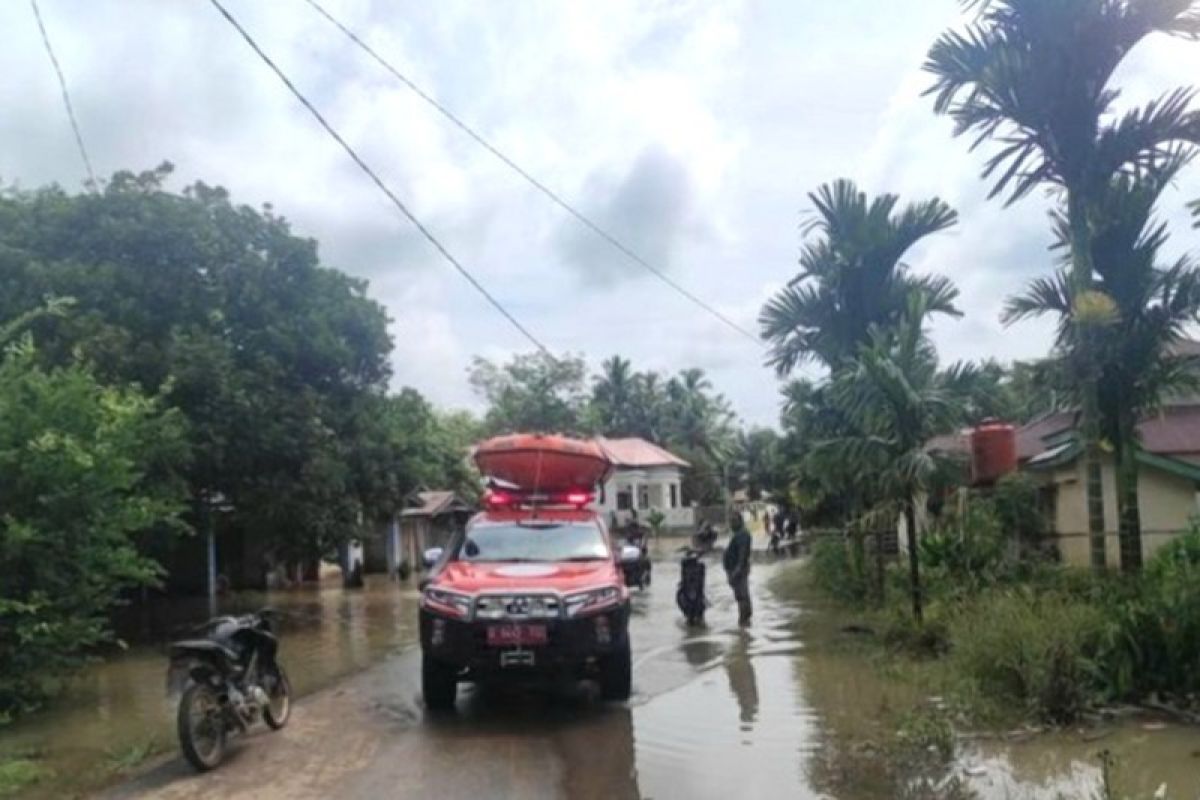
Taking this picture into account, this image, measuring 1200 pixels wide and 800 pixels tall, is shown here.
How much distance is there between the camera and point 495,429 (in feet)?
186

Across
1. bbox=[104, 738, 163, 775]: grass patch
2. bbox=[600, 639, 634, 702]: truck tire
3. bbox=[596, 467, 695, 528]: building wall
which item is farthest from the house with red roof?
bbox=[596, 467, 695, 528]: building wall

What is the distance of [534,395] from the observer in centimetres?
5612

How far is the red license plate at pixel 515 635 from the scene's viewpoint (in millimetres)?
8789

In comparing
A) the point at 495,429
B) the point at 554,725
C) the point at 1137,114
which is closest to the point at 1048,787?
the point at 554,725

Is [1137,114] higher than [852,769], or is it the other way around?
[1137,114]

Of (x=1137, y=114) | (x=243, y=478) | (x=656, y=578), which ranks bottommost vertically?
(x=656, y=578)

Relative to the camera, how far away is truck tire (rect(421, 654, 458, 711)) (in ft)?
30.8

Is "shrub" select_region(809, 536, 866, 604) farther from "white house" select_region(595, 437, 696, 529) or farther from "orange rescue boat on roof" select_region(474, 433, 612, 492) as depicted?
"white house" select_region(595, 437, 696, 529)

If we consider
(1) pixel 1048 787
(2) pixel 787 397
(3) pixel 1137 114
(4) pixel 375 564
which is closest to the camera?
(1) pixel 1048 787

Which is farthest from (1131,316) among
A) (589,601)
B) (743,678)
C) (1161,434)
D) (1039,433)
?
(1039,433)

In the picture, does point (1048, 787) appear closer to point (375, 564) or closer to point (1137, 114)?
point (1137, 114)

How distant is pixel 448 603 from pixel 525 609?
0.68m

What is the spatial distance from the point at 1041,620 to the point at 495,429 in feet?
162

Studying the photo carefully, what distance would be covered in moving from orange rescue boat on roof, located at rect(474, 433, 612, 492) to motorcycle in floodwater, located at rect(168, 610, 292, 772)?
10.6 ft
